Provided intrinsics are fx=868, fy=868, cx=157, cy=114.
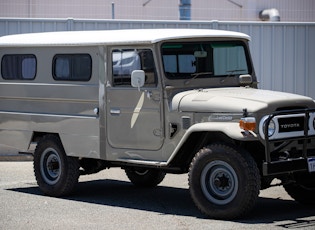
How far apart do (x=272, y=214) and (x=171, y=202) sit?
1.57 meters

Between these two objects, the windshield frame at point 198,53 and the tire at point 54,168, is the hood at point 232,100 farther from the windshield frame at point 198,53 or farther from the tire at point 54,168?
the tire at point 54,168

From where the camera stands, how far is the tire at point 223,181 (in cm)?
903

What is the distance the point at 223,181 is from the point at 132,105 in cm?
169

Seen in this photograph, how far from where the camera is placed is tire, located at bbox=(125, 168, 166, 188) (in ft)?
39.2

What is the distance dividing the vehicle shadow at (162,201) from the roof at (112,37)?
197cm

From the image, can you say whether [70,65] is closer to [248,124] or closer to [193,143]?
[193,143]

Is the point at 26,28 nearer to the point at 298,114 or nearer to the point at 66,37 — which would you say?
the point at 66,37

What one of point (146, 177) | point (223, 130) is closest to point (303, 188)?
point (223, 130)

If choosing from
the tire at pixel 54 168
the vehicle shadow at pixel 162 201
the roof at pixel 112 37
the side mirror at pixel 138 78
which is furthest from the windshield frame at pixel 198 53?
the tire at pixel 54 168

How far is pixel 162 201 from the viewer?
10828mm

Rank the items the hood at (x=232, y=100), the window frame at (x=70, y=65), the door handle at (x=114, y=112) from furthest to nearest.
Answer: the window frame at (x=70, y=65), the door handle at (x=114, y=112), the hood at (x=232, y=100)

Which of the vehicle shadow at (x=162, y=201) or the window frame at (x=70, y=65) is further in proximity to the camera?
the window frame at (x=70, y=65)

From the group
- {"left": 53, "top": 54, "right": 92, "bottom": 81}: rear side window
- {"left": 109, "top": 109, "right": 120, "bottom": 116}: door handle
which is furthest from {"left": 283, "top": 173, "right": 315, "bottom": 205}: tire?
{"left": 53, "top": 54, "right": 92, "bottom": 81}: rear side window

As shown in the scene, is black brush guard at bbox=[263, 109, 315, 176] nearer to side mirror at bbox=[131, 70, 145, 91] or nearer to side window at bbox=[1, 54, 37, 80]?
side mirror at bbox=[131, 70, 145, 91]
